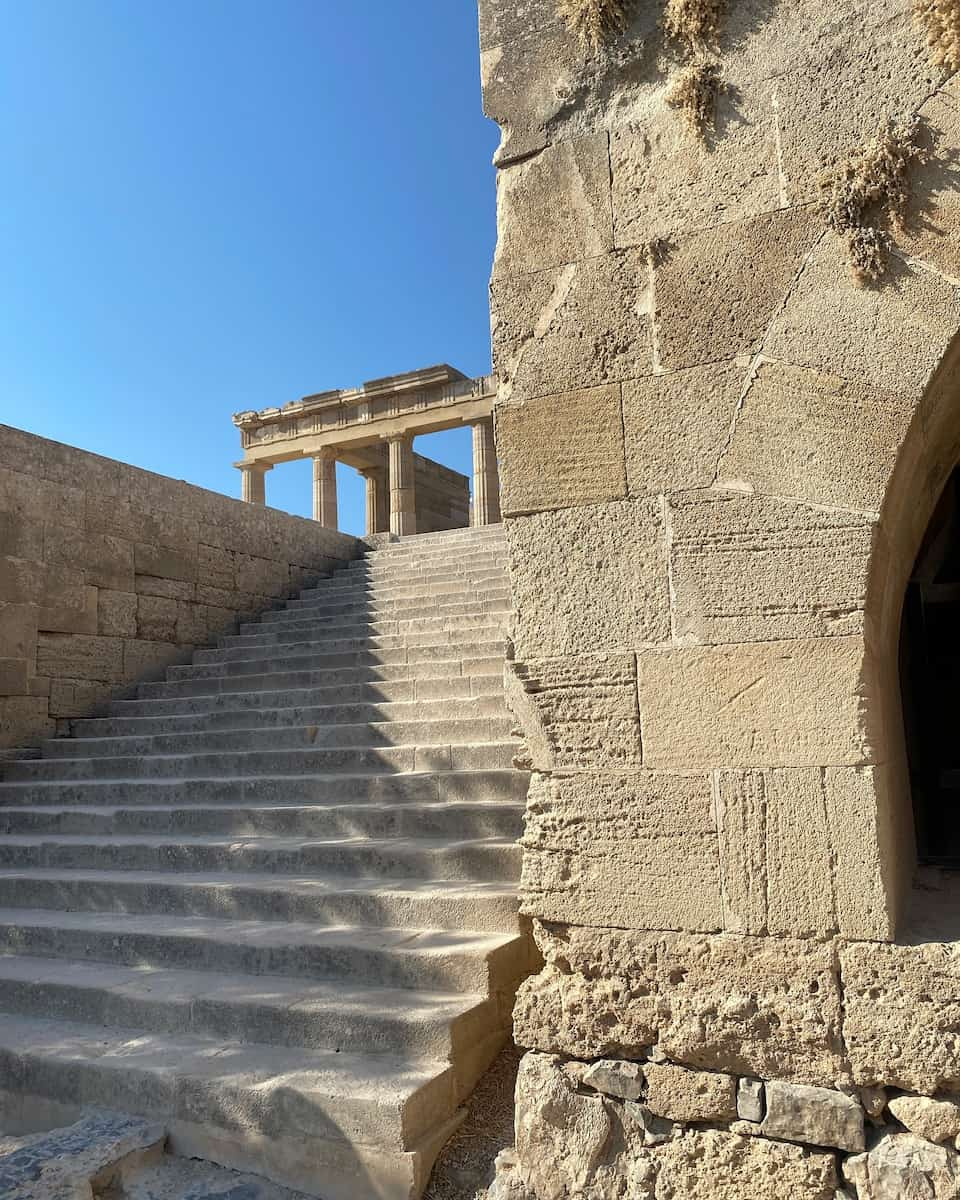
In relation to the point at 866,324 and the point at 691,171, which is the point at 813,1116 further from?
the point at 691,171

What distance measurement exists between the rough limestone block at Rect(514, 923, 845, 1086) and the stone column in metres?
15.2

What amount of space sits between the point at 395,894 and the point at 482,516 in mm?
13726

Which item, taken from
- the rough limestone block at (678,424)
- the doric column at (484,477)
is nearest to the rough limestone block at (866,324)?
the rough limestone block at (678,424)

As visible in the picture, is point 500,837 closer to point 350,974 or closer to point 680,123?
point 350,974

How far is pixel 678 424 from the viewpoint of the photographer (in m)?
2.71

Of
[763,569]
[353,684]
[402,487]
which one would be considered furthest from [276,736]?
[402,487]

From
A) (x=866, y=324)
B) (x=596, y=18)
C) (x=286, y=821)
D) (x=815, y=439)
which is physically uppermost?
(x=596, y=18)

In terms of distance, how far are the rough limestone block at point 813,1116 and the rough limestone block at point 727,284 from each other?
205 cm

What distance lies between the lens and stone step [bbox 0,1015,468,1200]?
263 cm

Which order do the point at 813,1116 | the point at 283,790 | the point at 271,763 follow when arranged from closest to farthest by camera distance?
the point at 813,1116, the point at 283,790, the point at 271,763

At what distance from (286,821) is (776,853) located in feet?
10.3

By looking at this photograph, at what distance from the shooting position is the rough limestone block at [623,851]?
257 cm

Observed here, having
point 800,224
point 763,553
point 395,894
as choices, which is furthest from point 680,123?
point 395,894

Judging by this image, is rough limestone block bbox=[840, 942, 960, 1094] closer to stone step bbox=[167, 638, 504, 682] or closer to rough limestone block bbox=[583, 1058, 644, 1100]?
rough limestone block bbox=[583, 1058, 644, 1100]
